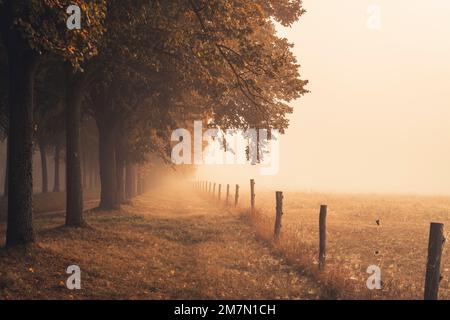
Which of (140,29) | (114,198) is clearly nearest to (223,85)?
(140,29)

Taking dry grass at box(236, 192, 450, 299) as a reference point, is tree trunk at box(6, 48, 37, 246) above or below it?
above

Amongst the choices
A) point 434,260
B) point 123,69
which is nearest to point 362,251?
point 434,260

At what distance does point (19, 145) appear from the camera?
466 inches

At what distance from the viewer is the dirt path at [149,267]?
9.41m

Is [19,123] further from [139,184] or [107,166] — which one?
[139,184]

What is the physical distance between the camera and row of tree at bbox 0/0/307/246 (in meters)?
11.2

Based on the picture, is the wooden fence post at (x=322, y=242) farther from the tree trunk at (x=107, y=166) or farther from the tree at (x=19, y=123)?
the tree trunk at (x=107, y=166)

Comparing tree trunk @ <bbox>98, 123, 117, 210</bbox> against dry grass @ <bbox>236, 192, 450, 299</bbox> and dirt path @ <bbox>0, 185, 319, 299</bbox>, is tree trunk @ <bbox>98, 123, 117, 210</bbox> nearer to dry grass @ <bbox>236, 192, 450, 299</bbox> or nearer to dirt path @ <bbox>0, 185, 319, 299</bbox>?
dirt path @ <bbox>0, 185, 319, 299</bbox>

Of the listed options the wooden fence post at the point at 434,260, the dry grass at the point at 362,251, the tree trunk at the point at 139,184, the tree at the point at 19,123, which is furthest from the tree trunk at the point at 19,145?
the tree trunk at the point at 139,184

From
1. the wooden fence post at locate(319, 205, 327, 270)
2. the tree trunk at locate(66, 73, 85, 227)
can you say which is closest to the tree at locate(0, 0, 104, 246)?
the tree trunk at locate(66, 73, 85, 227)

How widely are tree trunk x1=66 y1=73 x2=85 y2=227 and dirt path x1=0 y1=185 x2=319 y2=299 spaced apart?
3.67ft

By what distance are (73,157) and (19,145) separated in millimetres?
5125

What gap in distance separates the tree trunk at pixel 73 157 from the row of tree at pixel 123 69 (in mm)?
37

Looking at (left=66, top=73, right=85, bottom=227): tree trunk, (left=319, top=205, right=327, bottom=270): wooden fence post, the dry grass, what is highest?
(left=66, top=73, right=85, bottom=227): tree trunk
